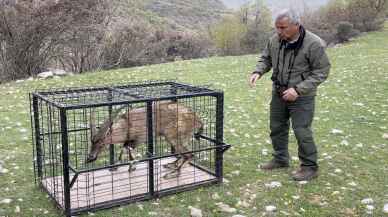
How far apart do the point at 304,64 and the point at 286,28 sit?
0.54 meters

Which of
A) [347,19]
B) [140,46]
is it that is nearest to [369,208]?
[140,46]

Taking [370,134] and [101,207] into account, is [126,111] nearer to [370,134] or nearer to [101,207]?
[101,207]

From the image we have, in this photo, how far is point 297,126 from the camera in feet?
19.7

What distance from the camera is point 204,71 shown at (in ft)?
53.0

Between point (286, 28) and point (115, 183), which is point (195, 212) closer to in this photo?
point (115, 183)

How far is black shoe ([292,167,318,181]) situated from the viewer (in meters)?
6.05

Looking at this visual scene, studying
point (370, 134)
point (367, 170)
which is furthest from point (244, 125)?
point (367, 170)

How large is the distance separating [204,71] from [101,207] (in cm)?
1134

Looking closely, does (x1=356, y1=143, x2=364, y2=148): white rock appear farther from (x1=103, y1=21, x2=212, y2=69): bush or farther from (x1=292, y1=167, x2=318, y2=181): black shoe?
(x1=103, y1=21, x2=212, y2=69): bush

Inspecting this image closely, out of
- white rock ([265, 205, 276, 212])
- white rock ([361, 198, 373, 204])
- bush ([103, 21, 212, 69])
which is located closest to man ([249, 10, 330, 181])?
white rock ([361, 198, 373, 204])

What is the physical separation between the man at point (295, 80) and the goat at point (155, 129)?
114 cm

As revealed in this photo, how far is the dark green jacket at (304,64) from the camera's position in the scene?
5.68 m

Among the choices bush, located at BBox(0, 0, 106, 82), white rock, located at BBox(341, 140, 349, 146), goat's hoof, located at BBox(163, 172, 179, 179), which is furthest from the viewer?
bush, located at BBox(0, 0, 106, 82)

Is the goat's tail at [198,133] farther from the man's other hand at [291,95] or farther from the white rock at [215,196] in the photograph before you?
the man's other hand at [291,95]
